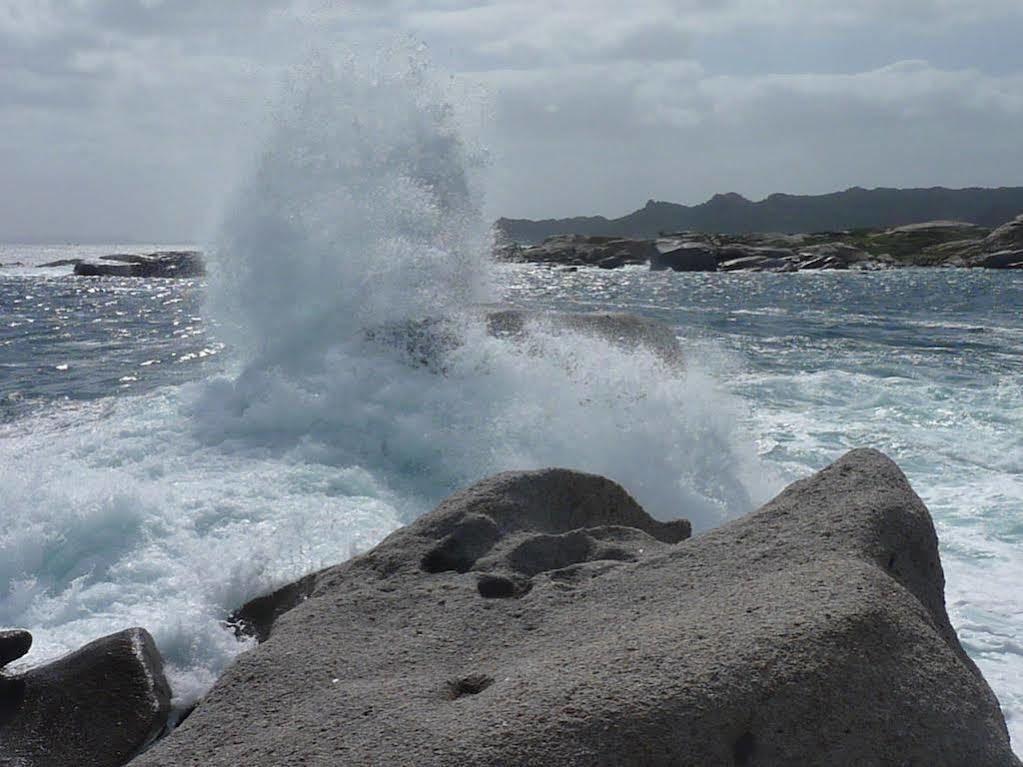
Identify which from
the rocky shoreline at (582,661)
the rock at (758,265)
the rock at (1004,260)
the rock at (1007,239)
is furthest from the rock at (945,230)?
the rocky shoreline at (582,661)

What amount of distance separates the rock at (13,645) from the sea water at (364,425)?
0.40 ft

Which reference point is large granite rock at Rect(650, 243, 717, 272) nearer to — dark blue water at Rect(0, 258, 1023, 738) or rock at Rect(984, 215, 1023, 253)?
rock at Rect(984, 215, 1023, 253)

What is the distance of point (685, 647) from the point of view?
2912mm

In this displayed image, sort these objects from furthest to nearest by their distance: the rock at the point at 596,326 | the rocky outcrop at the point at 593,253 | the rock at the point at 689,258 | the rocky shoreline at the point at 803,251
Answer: the rocky outcrop at the point at 593,253 → the rock at the point at 689,258 → the rocky shoreline at the point at 803,251 → the rock at the point at 596,326

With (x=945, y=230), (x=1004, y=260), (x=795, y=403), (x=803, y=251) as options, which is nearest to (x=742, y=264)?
(x=803, y=251)

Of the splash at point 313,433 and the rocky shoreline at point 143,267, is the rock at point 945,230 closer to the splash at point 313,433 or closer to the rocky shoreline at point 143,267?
the rocky shoreline at point 143,267

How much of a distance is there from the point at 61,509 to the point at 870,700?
217 inches

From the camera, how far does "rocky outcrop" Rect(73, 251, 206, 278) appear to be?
65.0 metres

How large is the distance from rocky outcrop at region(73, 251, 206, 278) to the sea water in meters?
49.0

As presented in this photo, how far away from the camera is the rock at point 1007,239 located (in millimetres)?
69875

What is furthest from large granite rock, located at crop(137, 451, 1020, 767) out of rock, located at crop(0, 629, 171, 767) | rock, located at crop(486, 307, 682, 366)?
rock, located at crop(486, 307, 682, 366)

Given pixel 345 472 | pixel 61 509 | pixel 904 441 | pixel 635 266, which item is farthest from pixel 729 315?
pixel 635 266

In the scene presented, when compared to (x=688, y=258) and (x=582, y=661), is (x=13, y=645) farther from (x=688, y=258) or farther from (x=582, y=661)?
(x=688, y=258)

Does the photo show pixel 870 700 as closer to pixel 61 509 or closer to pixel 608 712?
pixel 608 712
